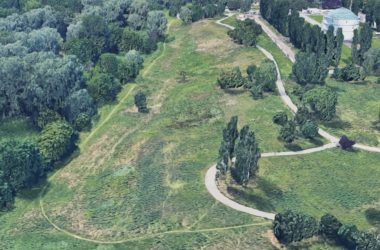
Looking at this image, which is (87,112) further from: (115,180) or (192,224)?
(192,224)

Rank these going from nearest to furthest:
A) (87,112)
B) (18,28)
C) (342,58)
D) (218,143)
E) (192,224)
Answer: (192,224) → (218,143) → (87,112) → (342,58) → (18,28)

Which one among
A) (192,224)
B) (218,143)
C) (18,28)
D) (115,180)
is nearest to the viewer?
(192,224)

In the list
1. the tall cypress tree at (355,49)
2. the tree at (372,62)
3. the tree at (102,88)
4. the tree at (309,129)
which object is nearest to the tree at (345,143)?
the tree at (309,129)

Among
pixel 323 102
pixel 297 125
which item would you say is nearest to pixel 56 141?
pixel 297 125

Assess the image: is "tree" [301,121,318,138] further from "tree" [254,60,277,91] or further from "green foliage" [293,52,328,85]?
"green foliage" [293,52,328,85]

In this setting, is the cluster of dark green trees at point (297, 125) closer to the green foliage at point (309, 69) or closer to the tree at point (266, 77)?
the tree at point (266, 77)

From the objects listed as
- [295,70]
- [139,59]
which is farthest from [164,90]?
[295,70]
